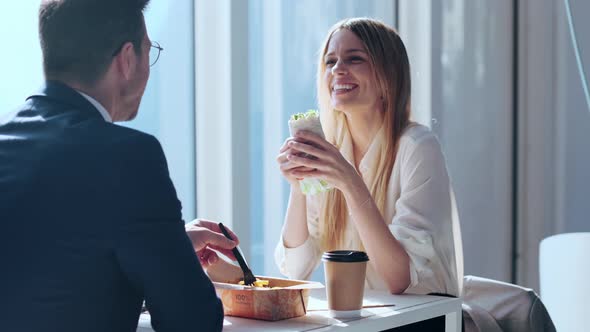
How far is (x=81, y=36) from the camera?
1.34 metres

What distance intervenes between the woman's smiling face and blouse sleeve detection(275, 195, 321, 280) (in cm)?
27

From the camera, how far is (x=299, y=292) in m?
1.60

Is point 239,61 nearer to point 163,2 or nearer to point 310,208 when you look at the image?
point 163,2

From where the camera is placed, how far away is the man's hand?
165 centimetres

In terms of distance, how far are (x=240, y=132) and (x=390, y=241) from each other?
1.01 meters

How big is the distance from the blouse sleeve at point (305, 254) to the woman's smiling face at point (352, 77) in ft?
0.89

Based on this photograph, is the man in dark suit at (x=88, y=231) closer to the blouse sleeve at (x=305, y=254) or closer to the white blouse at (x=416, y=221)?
the white blouse at (x=416, y=221)

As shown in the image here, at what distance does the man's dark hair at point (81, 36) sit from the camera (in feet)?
4.38

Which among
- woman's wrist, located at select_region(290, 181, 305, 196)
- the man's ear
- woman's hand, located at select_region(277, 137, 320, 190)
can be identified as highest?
the man's ear

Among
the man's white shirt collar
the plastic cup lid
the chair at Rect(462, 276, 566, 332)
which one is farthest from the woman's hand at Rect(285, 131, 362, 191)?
the man's white shirt collar

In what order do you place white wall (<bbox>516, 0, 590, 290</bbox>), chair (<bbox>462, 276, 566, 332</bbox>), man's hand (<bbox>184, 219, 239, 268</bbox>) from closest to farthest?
1. man's hand (<bbox>184, 219, 239, 268</bbox>)
2. chair (<bbox>462, 276, 566, 332</bbox>)
3. white wall (<bbox>516, 0, 590, 290</bbox>)

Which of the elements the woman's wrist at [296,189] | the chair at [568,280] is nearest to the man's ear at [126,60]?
the woman's wrist at [296,189]

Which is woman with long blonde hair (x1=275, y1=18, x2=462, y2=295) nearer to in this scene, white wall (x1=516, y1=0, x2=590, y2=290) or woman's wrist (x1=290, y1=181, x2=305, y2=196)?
woman's wrist (x1=290, y1=181, x2=305, y2=196)

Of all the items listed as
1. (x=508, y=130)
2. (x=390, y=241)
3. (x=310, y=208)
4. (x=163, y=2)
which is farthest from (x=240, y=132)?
(x=508, y=130)
